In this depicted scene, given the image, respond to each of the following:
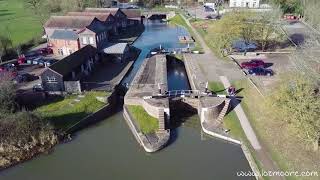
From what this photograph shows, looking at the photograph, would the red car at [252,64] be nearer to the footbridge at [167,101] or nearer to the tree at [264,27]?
the footbridge at [167,101]

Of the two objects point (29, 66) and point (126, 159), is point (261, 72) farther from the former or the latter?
point (29, 66)

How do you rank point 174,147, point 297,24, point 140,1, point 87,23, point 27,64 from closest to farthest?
point 174,147 → point 27,64 → point 87,23 → point 297,24 → point 140,1

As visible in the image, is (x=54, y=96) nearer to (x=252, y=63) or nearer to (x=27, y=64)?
(x=27, y=64)

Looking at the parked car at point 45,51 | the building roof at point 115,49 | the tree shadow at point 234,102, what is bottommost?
the tree shadow at point 234,102

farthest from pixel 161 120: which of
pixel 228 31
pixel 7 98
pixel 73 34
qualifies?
pixel 73 34

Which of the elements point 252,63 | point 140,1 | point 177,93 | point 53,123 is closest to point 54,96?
point 53,123

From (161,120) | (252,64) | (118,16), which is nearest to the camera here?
(161,120)

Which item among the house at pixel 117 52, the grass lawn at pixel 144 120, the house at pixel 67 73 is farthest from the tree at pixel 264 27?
the grass lawn at pixel 144 120
